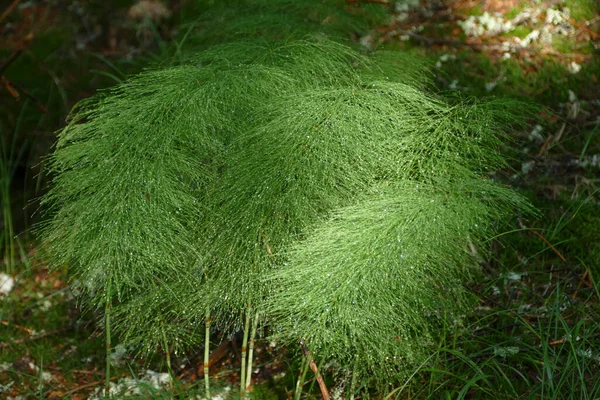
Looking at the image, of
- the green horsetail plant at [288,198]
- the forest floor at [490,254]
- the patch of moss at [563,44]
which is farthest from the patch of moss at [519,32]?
the green horsetail plant at [288,198]

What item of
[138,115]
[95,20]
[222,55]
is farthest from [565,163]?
[95,20]

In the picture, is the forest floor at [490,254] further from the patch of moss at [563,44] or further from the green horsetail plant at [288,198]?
the green horsetail plant at [288,198]

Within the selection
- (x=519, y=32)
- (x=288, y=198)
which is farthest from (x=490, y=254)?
(x=519, y=32)

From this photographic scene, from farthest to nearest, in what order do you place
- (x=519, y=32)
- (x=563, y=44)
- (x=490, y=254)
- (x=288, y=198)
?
(x=519, y=32), (x=563, y=44), (x=490, y=254), (x=288, y=198)

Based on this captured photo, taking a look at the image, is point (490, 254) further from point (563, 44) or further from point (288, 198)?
point (563, 44)

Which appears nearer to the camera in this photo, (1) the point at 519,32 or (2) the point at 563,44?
(2) the point at 563,44

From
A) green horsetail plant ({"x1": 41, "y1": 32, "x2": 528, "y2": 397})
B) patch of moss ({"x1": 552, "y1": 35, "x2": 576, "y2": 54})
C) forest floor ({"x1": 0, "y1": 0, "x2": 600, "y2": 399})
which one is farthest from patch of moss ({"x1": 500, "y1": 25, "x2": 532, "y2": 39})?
green horsetail plant ({"x1": 41, "y1": 32, "x2": 528, "y2": 397})

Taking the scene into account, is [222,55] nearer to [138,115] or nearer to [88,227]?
[138,115]
